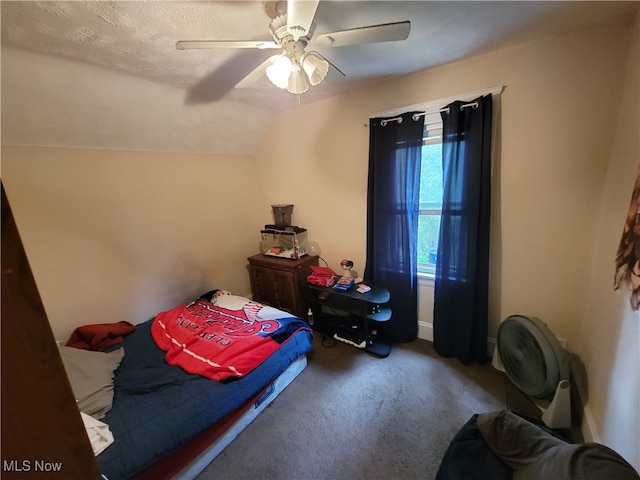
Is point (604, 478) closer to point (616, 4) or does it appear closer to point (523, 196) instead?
point (523, 196)

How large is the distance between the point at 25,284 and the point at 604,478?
170 cm

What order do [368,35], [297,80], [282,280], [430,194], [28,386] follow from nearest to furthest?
[28,386]
[368,35]
[297,80]
[430,194]
[282,280]

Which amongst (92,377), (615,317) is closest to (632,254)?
(615,317)

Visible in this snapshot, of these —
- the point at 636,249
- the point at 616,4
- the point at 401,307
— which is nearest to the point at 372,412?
the point at 401,307

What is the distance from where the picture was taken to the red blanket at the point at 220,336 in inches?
67.6

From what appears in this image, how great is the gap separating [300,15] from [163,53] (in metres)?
1.06

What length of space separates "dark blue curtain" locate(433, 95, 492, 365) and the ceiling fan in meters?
1.06

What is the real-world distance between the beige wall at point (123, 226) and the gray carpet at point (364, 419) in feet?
5.26

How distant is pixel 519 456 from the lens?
3.82 ft

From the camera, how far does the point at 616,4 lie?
130 centimetres

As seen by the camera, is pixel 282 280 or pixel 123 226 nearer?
pixel 123 226

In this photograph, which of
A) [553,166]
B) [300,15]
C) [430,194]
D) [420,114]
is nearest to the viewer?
[300,15]

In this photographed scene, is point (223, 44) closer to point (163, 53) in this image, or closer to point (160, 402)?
point (163, 53)

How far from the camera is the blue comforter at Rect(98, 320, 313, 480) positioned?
1222mm
